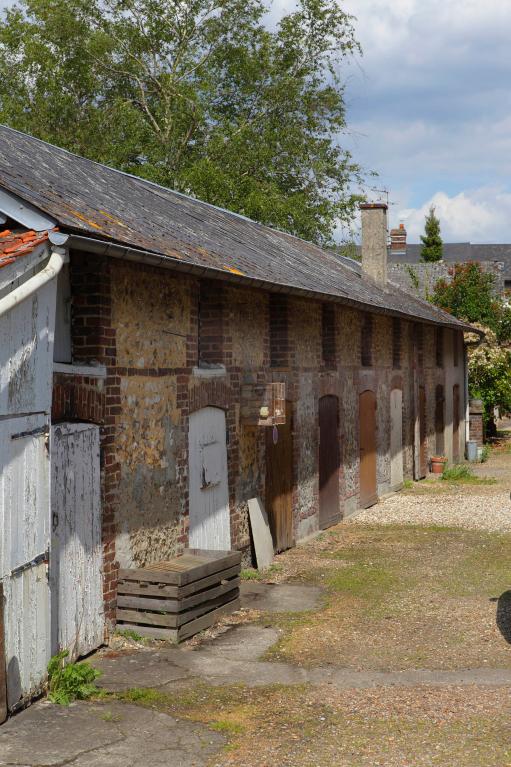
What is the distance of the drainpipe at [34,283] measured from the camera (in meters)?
6.22

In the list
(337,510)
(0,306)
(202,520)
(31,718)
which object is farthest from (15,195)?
(337,510)

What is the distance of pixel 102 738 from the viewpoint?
6.13 m

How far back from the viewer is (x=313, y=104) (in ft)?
104

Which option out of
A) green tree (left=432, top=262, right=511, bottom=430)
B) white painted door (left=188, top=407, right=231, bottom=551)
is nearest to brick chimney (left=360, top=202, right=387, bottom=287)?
green tree (left=432, top=262, right=511, bottom=430)

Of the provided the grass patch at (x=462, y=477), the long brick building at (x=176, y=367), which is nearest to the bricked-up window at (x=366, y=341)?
the long brick building at (x=176, y=367)

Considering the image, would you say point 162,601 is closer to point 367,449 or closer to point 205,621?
point 205,621

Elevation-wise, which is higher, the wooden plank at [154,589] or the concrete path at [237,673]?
the wooden plank at [154,589]

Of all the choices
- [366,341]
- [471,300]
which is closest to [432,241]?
[471,300]

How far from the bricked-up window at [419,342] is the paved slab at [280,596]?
12.6 m

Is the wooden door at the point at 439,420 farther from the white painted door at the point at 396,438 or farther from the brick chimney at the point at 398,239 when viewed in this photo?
the brick chimney at the point at 398,239

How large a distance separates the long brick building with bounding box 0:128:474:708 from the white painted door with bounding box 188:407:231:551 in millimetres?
33

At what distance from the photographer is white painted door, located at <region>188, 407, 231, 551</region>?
10312 millimetres

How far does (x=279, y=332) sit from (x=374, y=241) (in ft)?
33.0

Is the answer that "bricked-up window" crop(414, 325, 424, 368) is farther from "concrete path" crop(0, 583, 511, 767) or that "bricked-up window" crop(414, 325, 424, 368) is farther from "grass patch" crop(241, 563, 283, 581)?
"concrete path" crop(0, 583, 511, 767)
